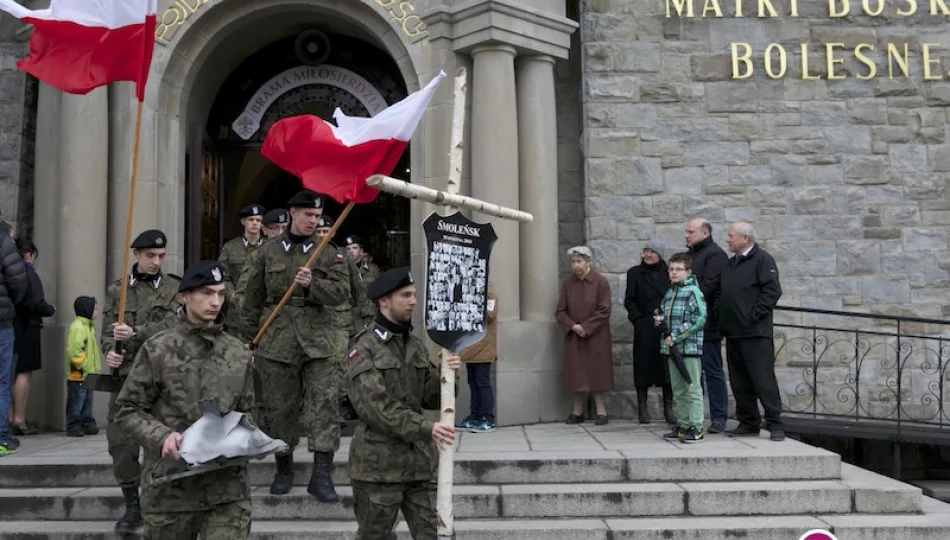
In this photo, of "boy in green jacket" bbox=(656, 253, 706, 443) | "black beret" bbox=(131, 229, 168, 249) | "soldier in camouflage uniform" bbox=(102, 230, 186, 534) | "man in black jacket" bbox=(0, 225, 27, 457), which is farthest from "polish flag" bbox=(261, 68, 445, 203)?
"boy in green jacket" bbox=(656, 253, 706, 443)

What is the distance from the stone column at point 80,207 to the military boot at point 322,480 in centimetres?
406

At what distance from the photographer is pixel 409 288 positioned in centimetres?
450

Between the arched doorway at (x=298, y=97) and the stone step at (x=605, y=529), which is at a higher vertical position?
the arched doorway at (x=298, y=97)

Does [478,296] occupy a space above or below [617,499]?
above

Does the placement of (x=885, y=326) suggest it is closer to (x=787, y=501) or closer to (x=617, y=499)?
(x=787, y=501)

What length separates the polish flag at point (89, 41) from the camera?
5285mm

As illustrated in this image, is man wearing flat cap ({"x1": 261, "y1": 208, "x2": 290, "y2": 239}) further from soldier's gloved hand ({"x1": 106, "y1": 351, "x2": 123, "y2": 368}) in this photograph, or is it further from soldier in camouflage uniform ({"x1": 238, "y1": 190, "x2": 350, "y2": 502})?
soldier's gloved hand ({"x1": 106, "y1": 351, "x2": 123, "y2": 368})

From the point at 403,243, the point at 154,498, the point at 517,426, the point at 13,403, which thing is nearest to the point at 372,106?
the point at 403,243

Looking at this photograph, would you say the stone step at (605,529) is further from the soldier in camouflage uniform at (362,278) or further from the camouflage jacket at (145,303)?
the soldier in camouflage uniform at (362,278)

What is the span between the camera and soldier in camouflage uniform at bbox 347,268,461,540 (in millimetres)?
4320

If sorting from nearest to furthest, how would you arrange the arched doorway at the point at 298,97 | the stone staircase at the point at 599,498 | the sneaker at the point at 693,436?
the stone staircase at the point at 599,498 → the sneaker at the point at 693,436 → the arched doorway at the point at 298,97

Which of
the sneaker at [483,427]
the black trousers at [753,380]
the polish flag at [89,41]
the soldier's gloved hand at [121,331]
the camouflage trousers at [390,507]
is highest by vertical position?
the polish flag at [89,41]

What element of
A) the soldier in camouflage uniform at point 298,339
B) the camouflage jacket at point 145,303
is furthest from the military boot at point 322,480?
the camouflage jacket at point 145,303

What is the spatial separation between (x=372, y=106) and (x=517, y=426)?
14.5 feet
